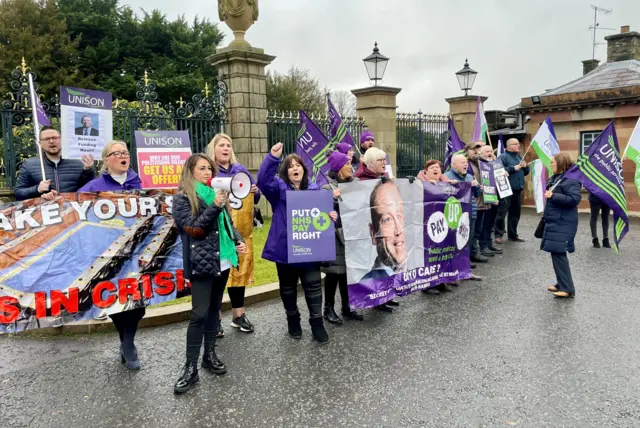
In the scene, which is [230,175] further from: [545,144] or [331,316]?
[545,144]

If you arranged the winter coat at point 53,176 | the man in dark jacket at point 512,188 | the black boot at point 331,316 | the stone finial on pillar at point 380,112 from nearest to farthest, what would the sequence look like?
1. the winter coat at point 53,176
2. the black boot at point 331,316
3. the man in dark jacket at point 512,188
4. the stone finial on pillar at point 380,112

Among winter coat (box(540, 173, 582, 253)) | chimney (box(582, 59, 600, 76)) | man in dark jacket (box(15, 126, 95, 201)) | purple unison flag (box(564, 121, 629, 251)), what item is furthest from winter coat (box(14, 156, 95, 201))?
chimney (box(582, 59, 600, 76))

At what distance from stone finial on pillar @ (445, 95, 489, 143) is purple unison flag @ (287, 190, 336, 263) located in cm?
1417

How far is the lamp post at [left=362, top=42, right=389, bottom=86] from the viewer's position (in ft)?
45.1

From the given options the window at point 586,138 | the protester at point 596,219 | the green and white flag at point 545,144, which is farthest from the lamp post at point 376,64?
the window at point 586,138

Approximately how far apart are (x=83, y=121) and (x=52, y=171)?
0.82m

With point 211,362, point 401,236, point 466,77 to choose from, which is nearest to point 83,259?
point 211,362

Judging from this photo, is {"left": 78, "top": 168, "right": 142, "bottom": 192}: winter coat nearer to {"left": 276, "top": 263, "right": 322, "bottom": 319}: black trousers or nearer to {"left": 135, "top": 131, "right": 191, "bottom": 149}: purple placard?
{"left": 276, "top": 263, "right": 322, "bottom": 319}: black trousers

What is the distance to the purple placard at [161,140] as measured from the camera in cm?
735

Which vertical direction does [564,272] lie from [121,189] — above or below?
below

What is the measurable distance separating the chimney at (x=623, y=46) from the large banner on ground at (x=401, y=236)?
53.8 feet

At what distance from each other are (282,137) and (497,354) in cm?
982

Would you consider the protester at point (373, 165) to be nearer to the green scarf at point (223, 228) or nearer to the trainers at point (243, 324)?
the trainers at point (243, 324)

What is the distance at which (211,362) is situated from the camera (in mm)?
4297
